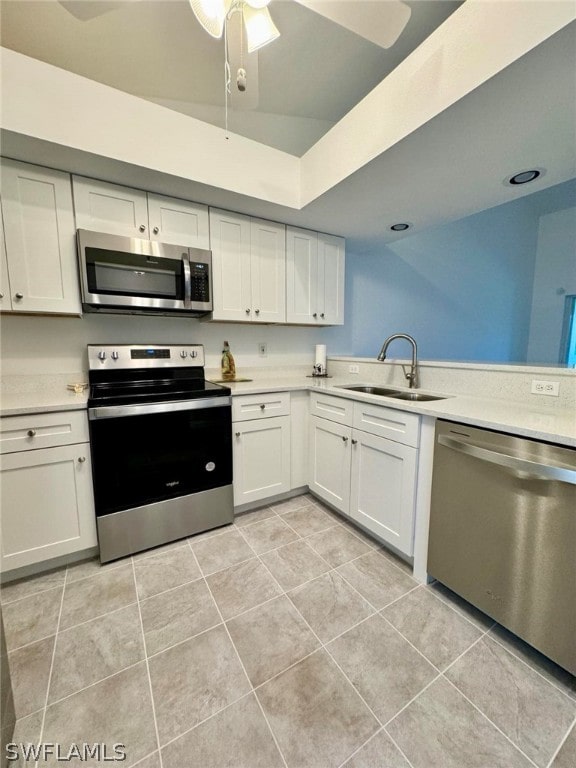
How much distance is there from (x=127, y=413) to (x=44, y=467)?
45cm

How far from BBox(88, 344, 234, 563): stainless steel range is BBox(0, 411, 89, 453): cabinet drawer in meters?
0.07

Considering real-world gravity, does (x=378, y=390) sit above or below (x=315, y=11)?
below

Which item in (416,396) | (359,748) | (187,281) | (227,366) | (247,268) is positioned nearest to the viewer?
(359,748)

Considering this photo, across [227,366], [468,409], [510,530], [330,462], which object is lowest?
[330,462]

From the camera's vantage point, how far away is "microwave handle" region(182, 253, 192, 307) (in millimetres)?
1923

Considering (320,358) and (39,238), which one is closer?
(39,238)

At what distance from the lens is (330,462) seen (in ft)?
6.97

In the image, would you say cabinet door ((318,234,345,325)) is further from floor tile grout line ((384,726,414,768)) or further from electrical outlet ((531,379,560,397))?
floor tile grout line ((384,726,414,768))

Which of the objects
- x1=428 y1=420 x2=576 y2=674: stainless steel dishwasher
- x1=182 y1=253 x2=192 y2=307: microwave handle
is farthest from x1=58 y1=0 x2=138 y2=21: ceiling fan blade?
x1=428 y1=420 x2=576 y2=674: stainless steel dishwasher

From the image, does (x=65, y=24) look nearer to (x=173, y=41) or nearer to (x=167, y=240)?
(x=173, y=41)

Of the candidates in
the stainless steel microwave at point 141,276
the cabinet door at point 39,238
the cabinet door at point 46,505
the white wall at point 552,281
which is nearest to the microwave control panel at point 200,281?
the stainless steel microwave at point 141,276

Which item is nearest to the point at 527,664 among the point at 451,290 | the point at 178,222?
the point at 178,222

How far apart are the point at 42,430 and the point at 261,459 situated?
Answer: 49.6 inches

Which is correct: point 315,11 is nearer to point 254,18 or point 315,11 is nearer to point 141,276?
point 254,18
